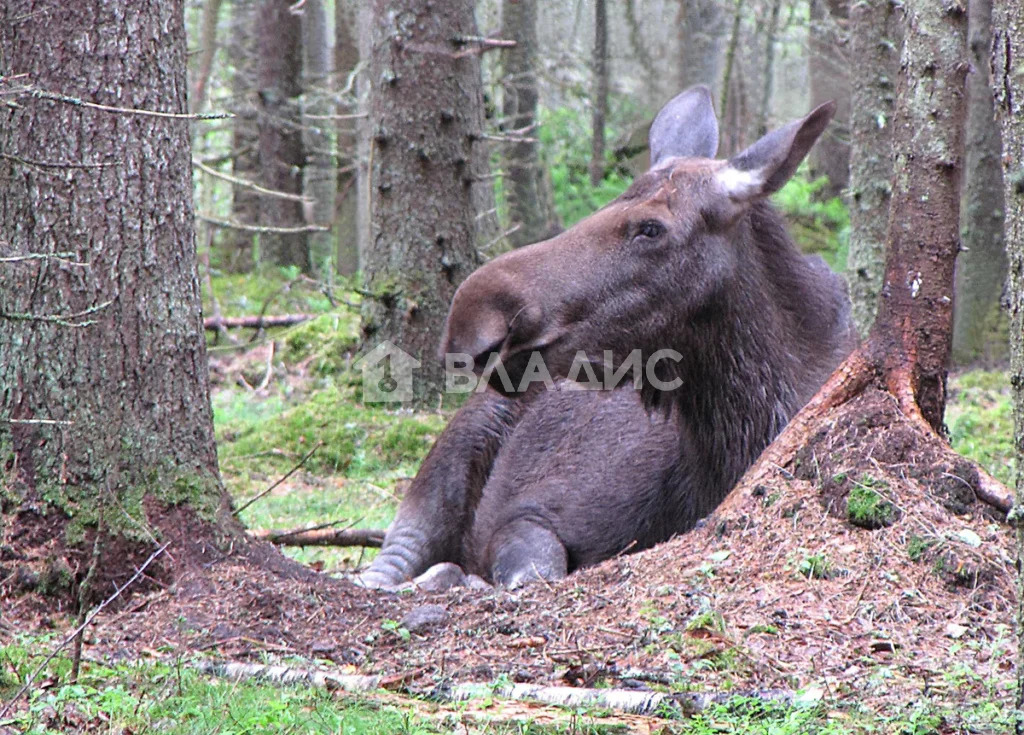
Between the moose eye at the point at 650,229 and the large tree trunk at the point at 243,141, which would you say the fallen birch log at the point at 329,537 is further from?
the large tree trunk at the point at 243,141

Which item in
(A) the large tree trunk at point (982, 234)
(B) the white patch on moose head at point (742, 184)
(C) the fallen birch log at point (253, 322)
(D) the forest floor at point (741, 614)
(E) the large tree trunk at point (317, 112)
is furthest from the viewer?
(E) the large tree trunk at point (317, 112)

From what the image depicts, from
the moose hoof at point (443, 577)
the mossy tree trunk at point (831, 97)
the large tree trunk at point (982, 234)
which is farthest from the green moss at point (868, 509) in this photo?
the mossy tree trunk at point (831, 97)

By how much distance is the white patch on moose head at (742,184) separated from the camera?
6.08 meters

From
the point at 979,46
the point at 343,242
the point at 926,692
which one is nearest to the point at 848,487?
the point at 926,692

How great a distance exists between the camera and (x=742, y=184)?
6.10 meters

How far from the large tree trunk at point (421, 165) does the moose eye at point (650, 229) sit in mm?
4058

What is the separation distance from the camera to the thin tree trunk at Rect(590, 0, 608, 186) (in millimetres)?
18609

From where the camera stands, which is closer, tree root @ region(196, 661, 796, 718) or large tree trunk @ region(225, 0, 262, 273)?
tree root @ region(196, 661, 796, 718)

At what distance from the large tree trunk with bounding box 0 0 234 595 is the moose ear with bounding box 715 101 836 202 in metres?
2.69

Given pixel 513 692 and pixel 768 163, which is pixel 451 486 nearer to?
pixel 768 163
